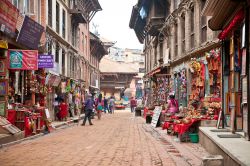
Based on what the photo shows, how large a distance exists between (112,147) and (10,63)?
21.9 feet

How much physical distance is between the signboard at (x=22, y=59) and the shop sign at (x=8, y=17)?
78 centimetres

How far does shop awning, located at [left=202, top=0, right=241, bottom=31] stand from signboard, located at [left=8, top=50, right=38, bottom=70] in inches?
301

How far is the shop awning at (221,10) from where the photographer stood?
1077cm

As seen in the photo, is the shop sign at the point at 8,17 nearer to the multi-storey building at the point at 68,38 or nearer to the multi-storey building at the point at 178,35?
the multi-storey building at the point at 178,35

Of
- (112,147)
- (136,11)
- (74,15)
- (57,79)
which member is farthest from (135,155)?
(136,11)

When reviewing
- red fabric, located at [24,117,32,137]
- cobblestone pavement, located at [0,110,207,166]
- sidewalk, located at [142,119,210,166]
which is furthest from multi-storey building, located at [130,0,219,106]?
red fabric, located at [24,117,32,137]

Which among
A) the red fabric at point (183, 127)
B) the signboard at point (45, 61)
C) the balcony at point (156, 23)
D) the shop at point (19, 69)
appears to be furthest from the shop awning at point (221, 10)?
the balcony at point (156, 23)

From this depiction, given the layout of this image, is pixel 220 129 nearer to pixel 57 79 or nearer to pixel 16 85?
pixel 16 85

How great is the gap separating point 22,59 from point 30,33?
2.04 meters

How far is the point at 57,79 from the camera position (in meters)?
27.2

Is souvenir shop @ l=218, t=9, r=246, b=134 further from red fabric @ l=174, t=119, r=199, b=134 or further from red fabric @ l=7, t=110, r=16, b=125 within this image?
red fabric @ l=7, t=110, r=16, b=125

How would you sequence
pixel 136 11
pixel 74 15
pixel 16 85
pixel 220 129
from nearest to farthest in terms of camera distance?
pixel 220 129, pixel 16 85, pixel 74 15, pixel 136 11

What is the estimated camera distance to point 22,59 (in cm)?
1750

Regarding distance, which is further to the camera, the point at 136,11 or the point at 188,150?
the point at 136,11
